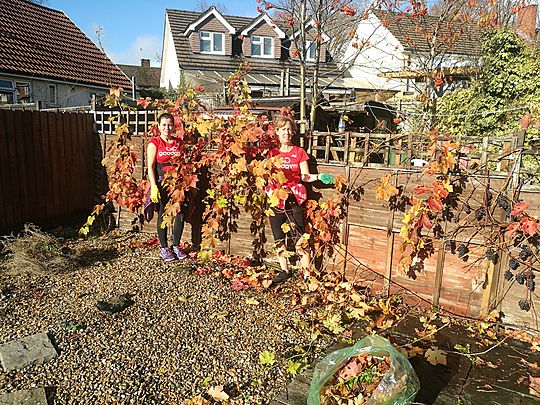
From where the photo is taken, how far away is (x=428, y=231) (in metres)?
4.11

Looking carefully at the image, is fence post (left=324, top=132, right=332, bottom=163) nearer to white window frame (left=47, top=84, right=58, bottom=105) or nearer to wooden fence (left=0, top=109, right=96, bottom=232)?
wooden fence (left=0, top=109, right=96, bottom=232)

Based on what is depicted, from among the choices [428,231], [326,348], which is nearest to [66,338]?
[326,348]

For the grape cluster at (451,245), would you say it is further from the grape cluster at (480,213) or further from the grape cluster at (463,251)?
the grape cluster at (480,213)

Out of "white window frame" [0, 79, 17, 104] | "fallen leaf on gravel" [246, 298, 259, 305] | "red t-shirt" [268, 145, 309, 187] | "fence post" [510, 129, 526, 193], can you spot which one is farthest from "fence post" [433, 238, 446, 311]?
"white window frame" [0, 79, 17, 104]

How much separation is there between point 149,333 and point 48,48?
16291 mm

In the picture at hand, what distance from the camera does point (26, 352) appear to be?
10.3 feet

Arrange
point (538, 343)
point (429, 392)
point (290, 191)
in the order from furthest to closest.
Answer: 1. point (290, 191)
2. point (538, 343)
3. point (429, 392)

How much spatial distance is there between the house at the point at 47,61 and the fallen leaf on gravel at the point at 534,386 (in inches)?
528

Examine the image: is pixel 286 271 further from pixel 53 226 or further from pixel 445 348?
pixel 53 226

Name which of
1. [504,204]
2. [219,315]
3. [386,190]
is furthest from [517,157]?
[219,315]

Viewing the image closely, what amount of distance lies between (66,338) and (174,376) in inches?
42.7

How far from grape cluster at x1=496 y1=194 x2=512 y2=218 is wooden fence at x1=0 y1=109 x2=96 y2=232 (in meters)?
6.10

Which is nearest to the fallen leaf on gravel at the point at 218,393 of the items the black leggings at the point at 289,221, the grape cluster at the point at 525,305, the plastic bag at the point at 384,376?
the plastic bag at the point at 384,376

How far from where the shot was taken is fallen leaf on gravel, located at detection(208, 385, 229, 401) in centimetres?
277
